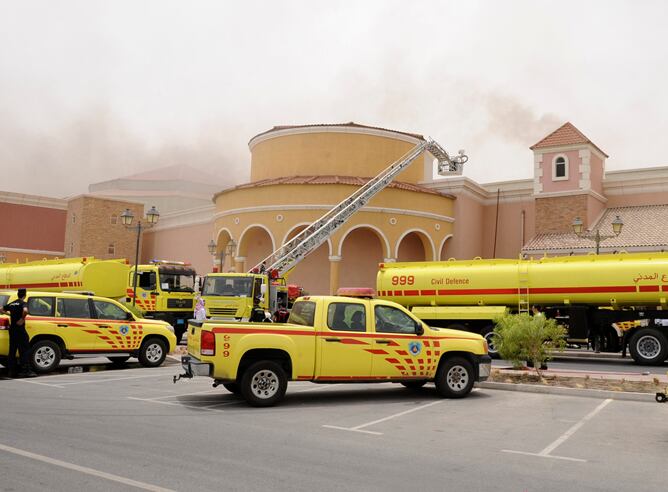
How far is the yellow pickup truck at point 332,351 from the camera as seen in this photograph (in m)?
9.96

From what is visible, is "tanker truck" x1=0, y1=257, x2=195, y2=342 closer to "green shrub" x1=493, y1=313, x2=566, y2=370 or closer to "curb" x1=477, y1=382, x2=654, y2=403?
"green shrub" x1=493, y1=313, x2=566, y2=370

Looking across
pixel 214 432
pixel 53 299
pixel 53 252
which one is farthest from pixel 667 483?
pixel 53 252

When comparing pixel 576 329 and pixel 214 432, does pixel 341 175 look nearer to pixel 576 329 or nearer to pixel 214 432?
pixel 576 329

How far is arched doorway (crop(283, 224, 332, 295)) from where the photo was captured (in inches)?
1468

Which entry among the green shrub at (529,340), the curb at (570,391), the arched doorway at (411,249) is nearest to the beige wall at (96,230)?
the arched doorway at (411,249)

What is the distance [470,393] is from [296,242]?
20688 mm

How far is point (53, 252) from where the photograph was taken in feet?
205

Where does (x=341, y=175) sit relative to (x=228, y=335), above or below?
above

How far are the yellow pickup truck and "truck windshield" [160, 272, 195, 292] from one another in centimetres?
1342

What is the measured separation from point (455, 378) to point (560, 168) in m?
27.5

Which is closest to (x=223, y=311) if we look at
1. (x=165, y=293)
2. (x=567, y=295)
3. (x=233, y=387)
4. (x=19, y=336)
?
(x=165, y=293)

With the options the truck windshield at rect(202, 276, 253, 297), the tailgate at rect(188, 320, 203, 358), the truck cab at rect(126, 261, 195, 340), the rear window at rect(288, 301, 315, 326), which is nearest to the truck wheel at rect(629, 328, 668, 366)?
the rear window at rect(288, 301, 315, 326)

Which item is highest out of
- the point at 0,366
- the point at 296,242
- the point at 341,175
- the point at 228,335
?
the point at 341,175

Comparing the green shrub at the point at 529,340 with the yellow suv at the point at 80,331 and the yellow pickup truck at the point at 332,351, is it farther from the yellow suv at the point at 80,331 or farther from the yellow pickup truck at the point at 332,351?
the yellow suv at the point at 80,331
